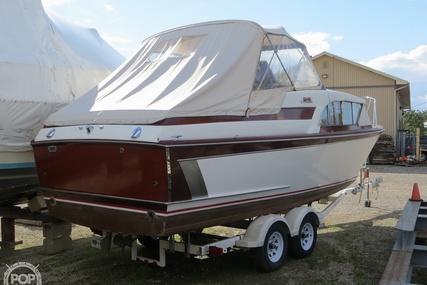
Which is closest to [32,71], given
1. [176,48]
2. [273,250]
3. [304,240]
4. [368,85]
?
[176,48]

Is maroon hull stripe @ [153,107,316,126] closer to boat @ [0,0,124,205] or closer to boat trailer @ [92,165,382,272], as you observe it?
boat trailer @ [92,165,382,272]

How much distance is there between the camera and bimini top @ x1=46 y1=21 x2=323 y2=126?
4.66 meters

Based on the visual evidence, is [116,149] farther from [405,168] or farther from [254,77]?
[405,168]

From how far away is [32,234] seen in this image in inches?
313

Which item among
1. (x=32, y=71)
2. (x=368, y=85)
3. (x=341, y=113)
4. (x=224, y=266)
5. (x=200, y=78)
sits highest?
(x=368, y=85)

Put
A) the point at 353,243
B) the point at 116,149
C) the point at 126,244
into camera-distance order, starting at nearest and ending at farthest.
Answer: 1. the point at 116,149
2. the point at 126,244
3. the point at 353,243

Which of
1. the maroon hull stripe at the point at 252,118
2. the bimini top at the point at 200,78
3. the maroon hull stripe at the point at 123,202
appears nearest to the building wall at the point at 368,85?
the bimini top at the point at 200,78

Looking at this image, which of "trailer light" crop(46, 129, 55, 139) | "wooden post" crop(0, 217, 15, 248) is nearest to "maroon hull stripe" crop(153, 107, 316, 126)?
"trailer light" crop(46, 129, 55, 139)

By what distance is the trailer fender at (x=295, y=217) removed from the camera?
18.7 feet

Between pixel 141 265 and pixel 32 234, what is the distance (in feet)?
10.2

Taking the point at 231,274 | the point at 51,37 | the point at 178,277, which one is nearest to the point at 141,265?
the point at 178,277

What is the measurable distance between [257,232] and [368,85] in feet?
61.6

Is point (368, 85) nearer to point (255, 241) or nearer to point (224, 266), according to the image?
point (224, 266)

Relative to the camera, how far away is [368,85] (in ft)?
72.6
